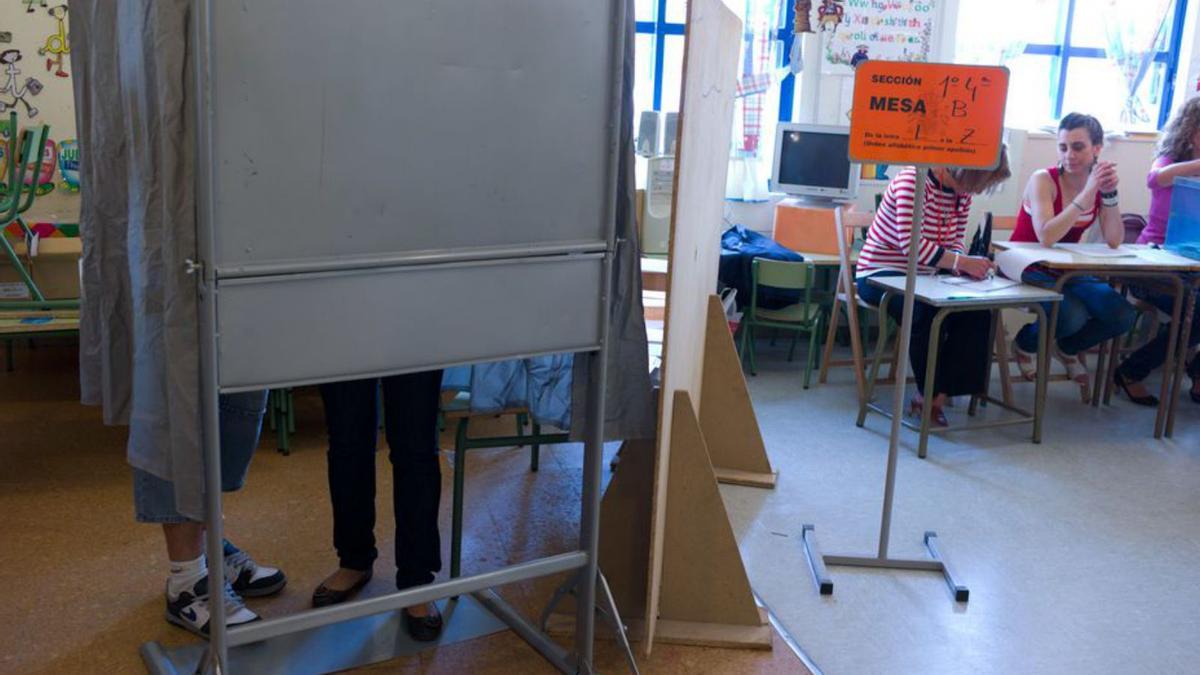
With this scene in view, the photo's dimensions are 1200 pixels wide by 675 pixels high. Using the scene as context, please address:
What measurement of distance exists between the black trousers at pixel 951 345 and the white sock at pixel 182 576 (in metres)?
2.72

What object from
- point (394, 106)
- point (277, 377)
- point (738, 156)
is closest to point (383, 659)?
point (277, 377)

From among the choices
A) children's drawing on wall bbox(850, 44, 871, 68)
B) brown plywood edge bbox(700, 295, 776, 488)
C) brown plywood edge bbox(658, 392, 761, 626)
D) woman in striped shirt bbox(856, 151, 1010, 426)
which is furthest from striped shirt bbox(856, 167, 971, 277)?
brown plywood edge bbox(658, 392, 761, 626)

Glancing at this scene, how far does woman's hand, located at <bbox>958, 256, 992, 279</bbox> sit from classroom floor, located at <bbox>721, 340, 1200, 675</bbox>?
607 millimetres

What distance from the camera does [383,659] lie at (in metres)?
2.32

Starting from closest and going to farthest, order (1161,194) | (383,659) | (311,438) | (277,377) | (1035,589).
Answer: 1. (277,377)
2. (383,659)
3. (1035,589)
4. (311,438)
5. (1161,194)

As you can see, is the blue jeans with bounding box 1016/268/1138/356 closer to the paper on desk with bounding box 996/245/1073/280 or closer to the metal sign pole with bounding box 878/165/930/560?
the paper on desk with bounding box 996/245/1073/280

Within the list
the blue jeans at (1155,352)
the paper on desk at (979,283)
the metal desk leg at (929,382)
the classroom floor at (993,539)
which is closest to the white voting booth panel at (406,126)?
the classroom floor at (993,539)

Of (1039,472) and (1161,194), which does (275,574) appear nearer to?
(1039,472)

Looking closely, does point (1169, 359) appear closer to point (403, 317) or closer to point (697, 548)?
point (697, 548)

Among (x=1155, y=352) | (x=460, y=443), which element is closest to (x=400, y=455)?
(x=460, y=443)

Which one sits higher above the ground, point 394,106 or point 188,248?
point 394,106

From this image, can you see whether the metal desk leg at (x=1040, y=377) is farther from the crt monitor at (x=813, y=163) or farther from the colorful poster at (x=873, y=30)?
the colorful poster at (x=873, y=30)

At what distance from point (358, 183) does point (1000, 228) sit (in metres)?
4.50

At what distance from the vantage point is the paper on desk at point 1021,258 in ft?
13.7
